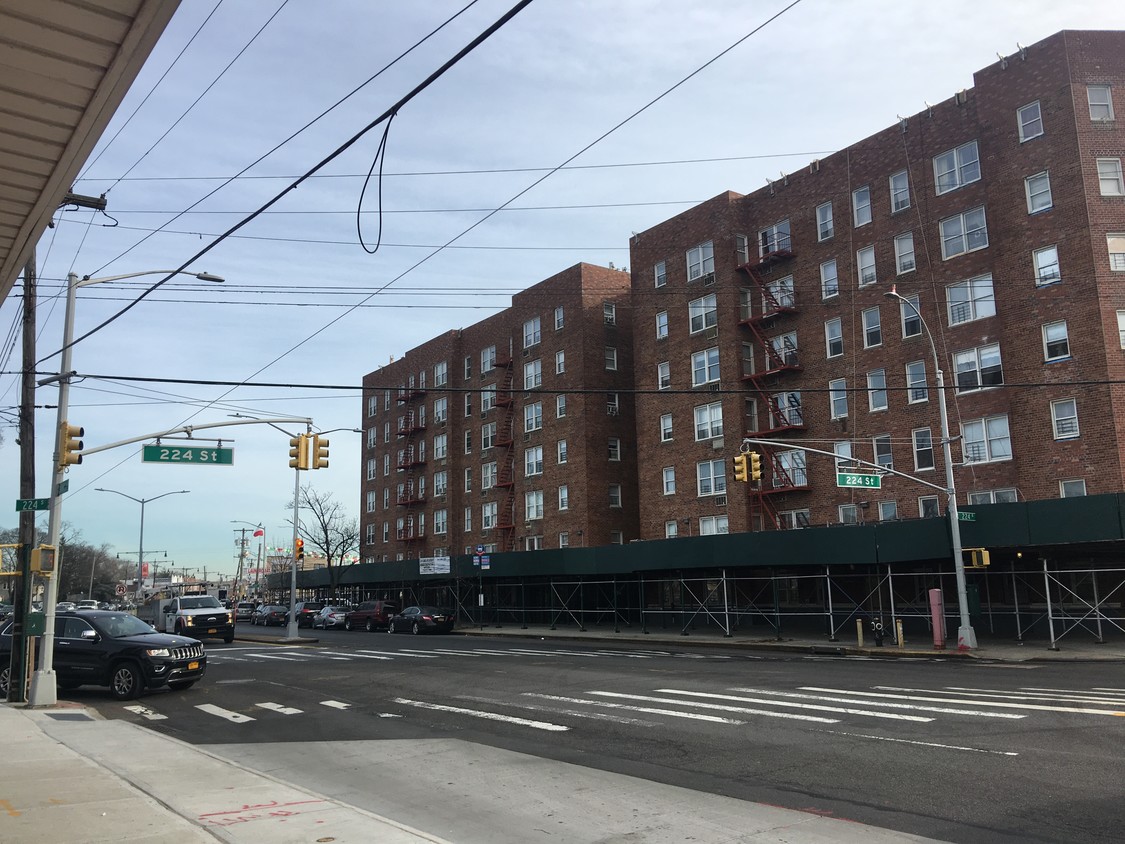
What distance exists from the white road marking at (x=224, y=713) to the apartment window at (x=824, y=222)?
32.8m

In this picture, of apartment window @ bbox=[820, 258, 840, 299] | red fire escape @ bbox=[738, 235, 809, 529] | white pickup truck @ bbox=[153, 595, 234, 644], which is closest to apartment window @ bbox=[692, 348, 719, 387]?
red fire escape @ bbox=[738, 235, 809, 529]

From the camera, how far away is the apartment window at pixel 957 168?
35188 mm

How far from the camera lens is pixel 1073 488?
3070 centimetres

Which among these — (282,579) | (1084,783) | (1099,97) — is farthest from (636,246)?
(282,579)

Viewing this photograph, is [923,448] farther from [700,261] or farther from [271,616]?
[271,616]

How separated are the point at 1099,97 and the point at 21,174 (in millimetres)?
35680

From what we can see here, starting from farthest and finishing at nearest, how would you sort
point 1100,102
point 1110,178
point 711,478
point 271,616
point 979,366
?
point 271,616
point 711,478
point 979,366
point 1100,102
point 1110,178

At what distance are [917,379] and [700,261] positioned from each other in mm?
13257

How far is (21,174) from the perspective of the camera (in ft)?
21.9

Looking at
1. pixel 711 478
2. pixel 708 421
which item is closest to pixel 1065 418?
pixel 711 478

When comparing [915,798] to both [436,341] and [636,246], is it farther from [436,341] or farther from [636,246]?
[436,341]

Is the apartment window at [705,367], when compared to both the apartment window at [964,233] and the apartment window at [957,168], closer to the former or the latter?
the apartment window at [964,233]

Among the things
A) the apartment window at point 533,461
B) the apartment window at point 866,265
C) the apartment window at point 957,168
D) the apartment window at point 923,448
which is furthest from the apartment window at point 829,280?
the apartment window at point 533,461

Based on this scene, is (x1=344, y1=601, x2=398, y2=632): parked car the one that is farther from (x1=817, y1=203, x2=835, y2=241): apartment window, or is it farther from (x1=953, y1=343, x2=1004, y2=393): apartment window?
(x1=953, y1=343, x2=1004, y2=393): apartment window
